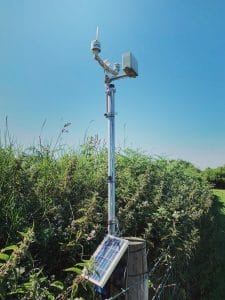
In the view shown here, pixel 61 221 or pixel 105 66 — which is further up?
pixel 105 66

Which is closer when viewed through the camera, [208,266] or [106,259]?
[106,259]

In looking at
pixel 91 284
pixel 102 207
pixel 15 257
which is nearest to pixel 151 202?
pixel 102 207

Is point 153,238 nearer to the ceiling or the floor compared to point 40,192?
nearer to the floor

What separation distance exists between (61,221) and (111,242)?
67 centimetres

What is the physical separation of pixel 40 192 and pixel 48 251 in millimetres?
513

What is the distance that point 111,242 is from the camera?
191cm

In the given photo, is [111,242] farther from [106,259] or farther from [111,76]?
[111,76]

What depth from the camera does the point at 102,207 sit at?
2.97m

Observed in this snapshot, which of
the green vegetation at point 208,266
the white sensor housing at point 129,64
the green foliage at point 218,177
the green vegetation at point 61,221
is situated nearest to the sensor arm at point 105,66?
the white sensor housing at point 129,64

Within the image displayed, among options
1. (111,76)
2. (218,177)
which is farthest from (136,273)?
(218,177)

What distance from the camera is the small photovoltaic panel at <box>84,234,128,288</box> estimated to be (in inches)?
66.9

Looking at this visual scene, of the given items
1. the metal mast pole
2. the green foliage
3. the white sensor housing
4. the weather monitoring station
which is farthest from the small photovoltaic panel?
the green foliage

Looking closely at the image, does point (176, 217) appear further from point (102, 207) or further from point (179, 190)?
point (179, 190)

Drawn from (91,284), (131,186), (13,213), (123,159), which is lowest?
(91,284)
